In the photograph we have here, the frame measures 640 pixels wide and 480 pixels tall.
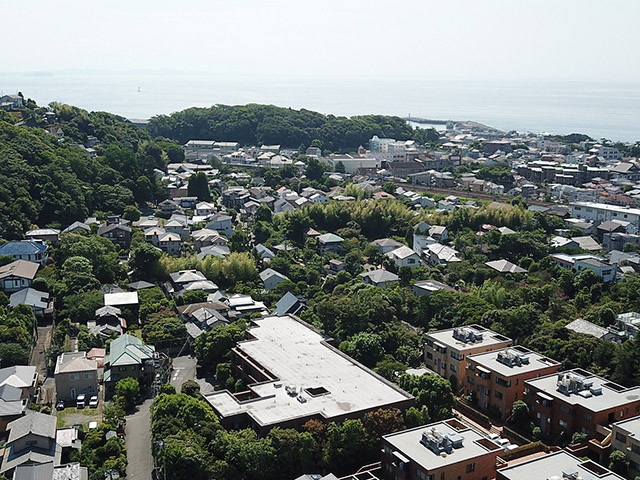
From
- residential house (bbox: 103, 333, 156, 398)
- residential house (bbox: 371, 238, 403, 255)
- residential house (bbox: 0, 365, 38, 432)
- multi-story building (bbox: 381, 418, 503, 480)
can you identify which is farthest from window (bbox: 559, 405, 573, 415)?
residential house (bbox: 371, 238, 403, 255)

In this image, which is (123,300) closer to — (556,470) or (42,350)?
(42,350)

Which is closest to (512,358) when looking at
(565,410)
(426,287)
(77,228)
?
(565,410)

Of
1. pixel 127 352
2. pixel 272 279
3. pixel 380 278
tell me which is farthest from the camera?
pixel 272 279

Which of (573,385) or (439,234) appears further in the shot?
(439,234)

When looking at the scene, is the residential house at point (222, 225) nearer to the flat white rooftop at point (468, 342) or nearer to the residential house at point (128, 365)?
the residential house at point (128, 365)

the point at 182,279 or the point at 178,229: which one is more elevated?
the point at 178,229

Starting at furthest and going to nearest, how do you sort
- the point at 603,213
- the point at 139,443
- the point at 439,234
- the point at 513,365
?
1. the point at 603,213
2. the point at 439,234
3. the point at 513,365
4. the point at 139,443

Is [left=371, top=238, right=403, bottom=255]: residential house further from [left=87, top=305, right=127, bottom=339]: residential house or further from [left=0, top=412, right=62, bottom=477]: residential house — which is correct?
[left=0, top=412, right=62, bottom=477]: residential house
